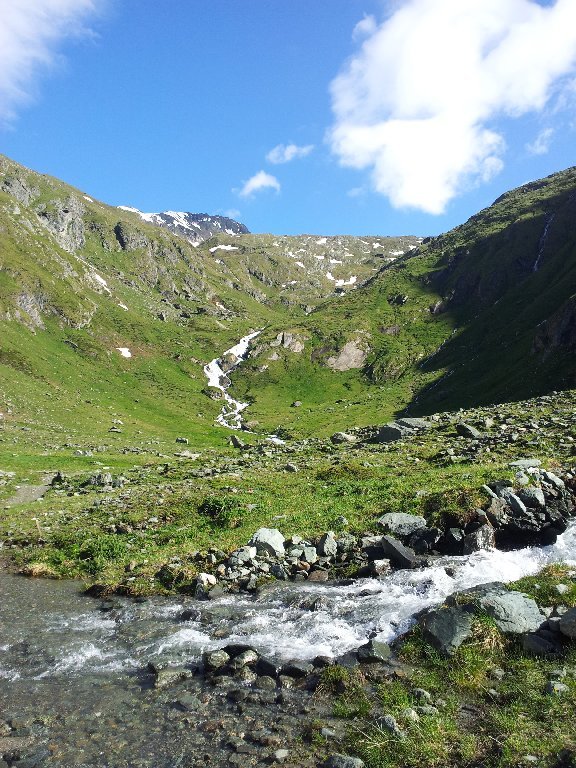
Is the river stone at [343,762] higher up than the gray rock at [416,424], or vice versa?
the gray rock at [416,424]

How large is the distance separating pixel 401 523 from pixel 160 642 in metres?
11.3

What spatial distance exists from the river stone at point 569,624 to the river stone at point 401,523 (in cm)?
862

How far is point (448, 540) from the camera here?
19078 millimetres

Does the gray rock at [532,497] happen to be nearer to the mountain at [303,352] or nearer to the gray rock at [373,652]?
the gray rock at [373,652]

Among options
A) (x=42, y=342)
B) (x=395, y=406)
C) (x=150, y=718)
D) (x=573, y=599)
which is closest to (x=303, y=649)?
(x=150, y=718)

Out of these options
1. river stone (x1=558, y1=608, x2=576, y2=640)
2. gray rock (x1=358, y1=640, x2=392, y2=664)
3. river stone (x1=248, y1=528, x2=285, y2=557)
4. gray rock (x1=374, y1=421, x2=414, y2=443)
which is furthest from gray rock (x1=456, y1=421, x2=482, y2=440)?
gray rock (x1=358, y1=640, x2=392, y2=664)

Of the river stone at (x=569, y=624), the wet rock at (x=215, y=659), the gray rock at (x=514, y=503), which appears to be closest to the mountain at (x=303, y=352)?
the gray rock at (x=514, y=503)

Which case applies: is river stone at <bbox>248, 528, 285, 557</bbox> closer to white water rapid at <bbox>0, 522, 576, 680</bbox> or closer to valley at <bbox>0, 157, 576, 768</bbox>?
valley at <bbox>0, 157, 576, 768</bbox>

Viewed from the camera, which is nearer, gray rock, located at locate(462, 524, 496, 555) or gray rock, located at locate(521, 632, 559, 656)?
gray rock, located at locate(521, 632, 559, 656)

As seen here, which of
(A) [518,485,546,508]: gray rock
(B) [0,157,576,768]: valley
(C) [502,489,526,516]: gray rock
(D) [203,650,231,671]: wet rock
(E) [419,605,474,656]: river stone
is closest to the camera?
(B) [0,157,576,768]: valley

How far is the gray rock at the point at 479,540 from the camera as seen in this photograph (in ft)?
60.1

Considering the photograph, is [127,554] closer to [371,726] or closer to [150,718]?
[150,718]

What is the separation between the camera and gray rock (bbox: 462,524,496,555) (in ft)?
60.1

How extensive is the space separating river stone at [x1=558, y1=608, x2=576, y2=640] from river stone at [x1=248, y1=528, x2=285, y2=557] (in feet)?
35.0
